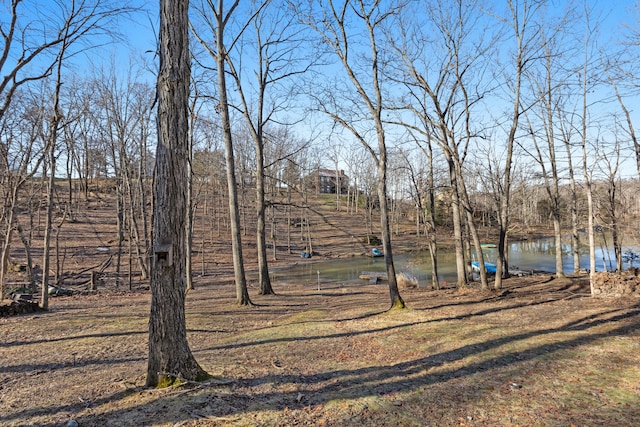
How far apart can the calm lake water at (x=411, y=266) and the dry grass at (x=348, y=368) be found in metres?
10.7

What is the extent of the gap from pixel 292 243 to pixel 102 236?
51.4 ft

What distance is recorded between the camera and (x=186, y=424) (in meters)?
3.51

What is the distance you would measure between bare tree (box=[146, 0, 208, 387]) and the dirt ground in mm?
289

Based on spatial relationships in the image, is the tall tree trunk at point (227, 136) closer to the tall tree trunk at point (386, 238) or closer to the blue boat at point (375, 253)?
the tall tree trunk at point (386, 238)

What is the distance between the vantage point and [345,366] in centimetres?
Answer: 544

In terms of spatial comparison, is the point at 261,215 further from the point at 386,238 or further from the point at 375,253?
the point at 375,253

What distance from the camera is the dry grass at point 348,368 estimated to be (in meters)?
3.85

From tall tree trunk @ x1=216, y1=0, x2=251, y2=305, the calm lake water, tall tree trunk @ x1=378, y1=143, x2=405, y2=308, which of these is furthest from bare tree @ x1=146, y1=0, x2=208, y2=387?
the calm lake water

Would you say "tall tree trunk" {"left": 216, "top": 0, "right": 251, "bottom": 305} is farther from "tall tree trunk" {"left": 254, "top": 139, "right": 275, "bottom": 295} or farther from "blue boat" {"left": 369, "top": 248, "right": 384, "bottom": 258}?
"blue boat" {"left": 369, "top": 248, "right": 384, "bottom": 258}

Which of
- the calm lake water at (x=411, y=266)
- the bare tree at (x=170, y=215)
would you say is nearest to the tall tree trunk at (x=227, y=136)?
the bare tree at (x=170, y=215)

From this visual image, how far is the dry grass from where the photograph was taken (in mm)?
3850

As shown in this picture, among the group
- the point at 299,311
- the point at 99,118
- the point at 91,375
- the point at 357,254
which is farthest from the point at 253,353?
the point at 357,254

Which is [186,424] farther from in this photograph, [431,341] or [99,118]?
[99,118]

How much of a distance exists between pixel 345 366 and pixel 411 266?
2208 cm
